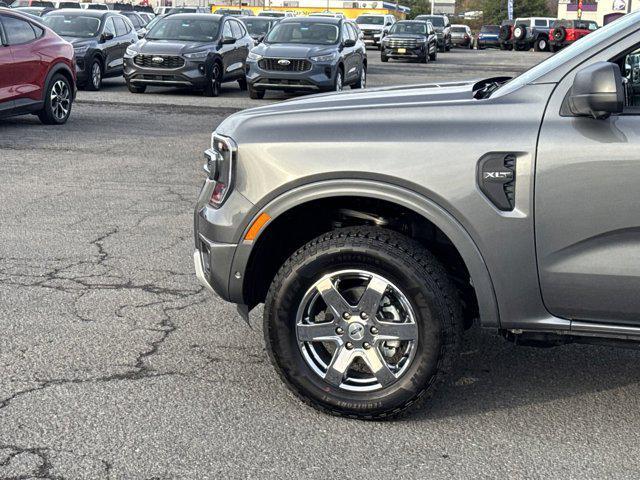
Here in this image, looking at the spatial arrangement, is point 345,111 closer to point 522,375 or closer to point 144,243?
point 522,375

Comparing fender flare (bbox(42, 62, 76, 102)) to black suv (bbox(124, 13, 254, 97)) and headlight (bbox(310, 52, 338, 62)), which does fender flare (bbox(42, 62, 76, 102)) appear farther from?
headlight (bbox(310, 52, 338, 62))

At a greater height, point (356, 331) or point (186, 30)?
point (186, 30)

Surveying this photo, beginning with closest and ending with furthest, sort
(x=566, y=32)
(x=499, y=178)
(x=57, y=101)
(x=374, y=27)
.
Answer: (x=499, y=178)
(x=57, y=101)
(x=374, y=27)
(x=566, y=32)

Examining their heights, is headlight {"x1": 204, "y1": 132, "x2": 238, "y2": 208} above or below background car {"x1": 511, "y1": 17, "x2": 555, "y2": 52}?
above

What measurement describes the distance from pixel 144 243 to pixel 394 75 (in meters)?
23.3

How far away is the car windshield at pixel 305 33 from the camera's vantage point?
20.4 meters

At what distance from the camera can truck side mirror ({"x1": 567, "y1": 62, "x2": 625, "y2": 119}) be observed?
3.75 metres

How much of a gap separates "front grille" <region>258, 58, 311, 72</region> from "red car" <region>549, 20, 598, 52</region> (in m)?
35.9

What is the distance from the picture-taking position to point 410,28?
40281 mm

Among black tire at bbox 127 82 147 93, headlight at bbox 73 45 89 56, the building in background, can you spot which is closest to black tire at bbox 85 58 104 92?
headlight at bbox 73 45 89 56

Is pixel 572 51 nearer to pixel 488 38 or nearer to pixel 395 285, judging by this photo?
pixel 395 285

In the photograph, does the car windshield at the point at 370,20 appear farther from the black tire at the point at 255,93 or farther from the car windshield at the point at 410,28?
the black tire at the point at 255,93

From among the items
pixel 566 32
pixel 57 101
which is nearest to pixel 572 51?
pixel 57 101

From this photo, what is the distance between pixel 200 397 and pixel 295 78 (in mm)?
15160
